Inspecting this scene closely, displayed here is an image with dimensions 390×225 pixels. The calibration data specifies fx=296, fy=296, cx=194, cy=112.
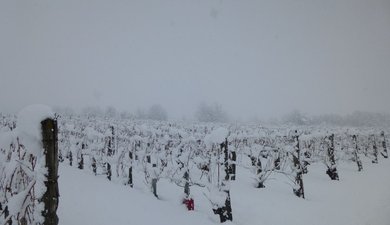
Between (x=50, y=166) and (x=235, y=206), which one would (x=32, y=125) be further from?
(x=235, y=206)

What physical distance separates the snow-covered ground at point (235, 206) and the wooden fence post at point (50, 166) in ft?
10.1

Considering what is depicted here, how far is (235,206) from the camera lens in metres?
9.24

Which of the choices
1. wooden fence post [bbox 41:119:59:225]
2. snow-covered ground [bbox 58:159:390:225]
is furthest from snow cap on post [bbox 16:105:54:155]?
snow-covered ground [bbox 58:159:390:225]

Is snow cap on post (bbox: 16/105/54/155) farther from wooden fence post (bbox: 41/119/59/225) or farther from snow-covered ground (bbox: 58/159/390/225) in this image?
snow-covered ground (bbox: 58/159/390/225)

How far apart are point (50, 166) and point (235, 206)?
23.1 feet

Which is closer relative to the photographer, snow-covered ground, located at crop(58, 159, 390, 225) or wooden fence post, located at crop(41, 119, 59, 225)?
wooden fence post, located at crop(41, 119, 59, 225)

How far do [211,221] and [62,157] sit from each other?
38.9ft

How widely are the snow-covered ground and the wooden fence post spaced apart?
10.1ft

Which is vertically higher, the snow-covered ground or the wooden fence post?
the wooden fence post

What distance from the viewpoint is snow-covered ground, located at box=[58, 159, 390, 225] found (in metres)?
7.15

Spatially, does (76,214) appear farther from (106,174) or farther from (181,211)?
(106,174)

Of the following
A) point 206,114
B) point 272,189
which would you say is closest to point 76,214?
point 272,189

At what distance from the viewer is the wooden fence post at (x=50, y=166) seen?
3191 mm

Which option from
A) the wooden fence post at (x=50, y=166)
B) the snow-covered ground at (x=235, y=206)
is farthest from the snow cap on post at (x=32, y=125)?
the snow-covered ground at (x=235, y=206)
